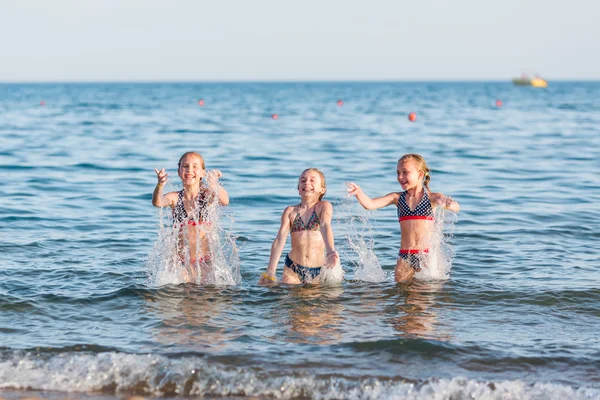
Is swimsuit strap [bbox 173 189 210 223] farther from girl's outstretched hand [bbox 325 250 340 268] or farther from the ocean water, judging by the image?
girl's outstretched hand [bbox 325 250 340 268]

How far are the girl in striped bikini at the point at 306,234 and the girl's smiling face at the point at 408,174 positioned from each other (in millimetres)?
921

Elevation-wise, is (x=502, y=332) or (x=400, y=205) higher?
(x=400, y=205)

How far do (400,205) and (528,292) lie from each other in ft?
5.80

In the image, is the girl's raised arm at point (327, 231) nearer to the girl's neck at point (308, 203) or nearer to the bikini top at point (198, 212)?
the girl's neck at point (308, 203)

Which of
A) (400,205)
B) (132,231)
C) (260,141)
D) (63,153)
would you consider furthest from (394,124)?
(400,205)

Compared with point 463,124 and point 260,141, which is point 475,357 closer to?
point 260,141

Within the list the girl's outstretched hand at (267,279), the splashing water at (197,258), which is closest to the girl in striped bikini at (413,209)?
the girl's outstretched hand at (267,279)

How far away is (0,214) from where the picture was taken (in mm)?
14609

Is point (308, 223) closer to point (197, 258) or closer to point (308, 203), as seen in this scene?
point (308, 203)

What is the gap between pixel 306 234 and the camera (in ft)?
29.6

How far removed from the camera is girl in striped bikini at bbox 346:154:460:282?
923 cm

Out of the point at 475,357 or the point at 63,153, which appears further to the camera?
the point at 63,153

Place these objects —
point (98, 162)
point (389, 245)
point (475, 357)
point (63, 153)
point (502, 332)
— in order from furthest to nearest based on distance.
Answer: point (63, 153), point (98, 162), point (389, 245), point (502, 332), point (475, 357)

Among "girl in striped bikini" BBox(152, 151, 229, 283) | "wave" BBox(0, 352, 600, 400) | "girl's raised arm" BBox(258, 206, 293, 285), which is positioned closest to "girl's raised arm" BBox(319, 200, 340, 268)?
"girl's raised arm" BBox(258, 206, 293, 285)
